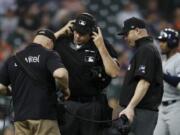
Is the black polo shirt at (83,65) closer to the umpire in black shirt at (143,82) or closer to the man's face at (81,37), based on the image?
the man's face at (81,37)

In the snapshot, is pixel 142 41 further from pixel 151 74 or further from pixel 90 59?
pixel 90 59

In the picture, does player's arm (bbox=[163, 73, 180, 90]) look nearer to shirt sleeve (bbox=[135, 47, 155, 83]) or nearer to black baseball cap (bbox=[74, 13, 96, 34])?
shirt sleeve (bbox=[135, 47, 155, 83])

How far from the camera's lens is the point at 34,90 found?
8.04 metres

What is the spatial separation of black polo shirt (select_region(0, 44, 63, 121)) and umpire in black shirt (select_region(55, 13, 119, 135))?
549 millimetres

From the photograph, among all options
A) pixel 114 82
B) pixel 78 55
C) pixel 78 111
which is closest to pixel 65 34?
pixel 78 55

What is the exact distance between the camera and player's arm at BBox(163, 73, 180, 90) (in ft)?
28.9

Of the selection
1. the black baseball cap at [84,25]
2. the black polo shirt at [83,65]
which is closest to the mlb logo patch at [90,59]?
Answer: the black polo shirt at [83,65]

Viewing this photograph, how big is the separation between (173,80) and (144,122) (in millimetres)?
744

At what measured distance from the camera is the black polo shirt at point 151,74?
325 inches

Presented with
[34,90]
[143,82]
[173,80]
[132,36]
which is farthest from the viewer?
[173,80]

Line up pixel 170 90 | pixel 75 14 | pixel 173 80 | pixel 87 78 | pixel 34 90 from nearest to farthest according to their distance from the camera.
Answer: pixel 34 90 → pixel 87 78 → pixel 173 80 → pixel 170 90 → pixel 75 14

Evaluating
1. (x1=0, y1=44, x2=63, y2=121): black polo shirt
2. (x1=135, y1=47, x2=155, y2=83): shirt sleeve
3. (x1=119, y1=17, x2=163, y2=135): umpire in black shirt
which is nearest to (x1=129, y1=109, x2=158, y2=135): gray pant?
(x1=119, y1=17, x2=163, y2=135): umpire in black shirt

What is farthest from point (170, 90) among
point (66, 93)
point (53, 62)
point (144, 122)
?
point (53, 62)

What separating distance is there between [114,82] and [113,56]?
158 inches
